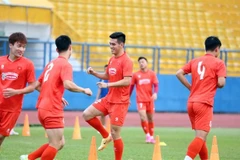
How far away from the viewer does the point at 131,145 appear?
17688 millimetres

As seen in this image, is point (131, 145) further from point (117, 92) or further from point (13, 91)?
point (13, 91)

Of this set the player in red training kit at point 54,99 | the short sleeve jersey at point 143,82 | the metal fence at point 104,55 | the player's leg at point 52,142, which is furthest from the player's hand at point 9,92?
the metal fence at point 104,55

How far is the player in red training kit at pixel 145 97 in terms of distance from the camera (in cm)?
1902

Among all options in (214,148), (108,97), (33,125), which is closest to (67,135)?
(33,125)

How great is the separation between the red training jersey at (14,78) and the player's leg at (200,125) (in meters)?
2.81

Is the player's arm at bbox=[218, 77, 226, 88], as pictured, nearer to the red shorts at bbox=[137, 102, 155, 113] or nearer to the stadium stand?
the red shorts at bbox=[137, 102, 155, 113]

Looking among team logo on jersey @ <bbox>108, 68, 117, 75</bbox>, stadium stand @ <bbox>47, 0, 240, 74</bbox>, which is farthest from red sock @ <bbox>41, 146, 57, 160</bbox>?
stadium stand @ <bbox>47, 0, 240, 74</bbox>

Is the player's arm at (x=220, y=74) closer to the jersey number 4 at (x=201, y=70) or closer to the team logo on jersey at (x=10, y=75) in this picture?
the jersey number 4 at (x=201, y=70)

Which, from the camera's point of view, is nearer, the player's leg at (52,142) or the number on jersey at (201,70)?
the player's leg at (52,142)

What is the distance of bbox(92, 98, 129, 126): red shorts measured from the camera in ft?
43.3

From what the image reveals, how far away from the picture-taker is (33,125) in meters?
24.8

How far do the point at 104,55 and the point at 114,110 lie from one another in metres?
18.3

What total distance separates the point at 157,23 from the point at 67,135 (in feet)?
52.8

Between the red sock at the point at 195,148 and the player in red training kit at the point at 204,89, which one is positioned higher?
the player in red training kit at the point at 204,89
